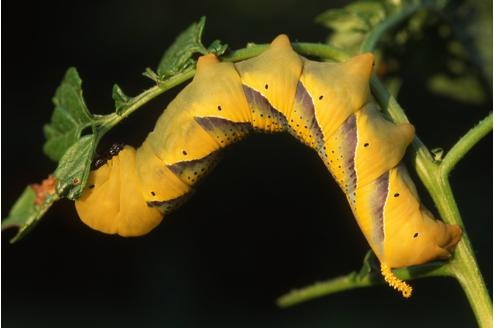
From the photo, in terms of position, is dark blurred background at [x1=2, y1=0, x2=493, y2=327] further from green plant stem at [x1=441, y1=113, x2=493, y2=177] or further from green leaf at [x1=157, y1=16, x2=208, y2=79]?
green plant stem at [x1=441, y1=113, x2=493, y2=177]

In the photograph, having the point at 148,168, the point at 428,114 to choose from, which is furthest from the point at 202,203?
the point at 148,168

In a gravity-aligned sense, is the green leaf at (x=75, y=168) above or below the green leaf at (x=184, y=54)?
below

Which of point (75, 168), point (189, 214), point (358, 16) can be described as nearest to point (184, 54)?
point (75, 168)

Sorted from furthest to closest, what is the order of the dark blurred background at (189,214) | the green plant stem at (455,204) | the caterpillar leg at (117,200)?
1. the dark blurred background at (189,214)
2. the caterpillar leg at (117,200)
3. the green plant stem at (455,204)

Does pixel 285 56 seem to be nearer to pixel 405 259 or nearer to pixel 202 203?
pixel 405 259

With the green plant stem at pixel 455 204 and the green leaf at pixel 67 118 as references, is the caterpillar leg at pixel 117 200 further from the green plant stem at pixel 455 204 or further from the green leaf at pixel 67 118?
the green plant stem at pixel 455 204

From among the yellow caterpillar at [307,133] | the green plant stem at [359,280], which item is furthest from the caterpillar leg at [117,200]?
the green plant stem at [359,280]

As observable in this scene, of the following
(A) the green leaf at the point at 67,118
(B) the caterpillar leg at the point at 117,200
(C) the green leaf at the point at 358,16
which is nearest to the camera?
(A) the green leaf at the point at 67,118
